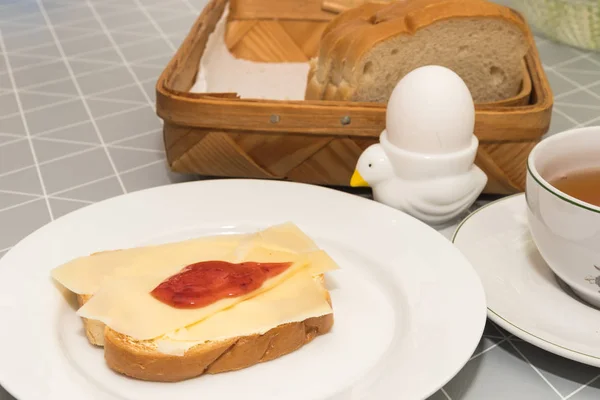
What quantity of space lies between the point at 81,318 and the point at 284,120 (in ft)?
1.40

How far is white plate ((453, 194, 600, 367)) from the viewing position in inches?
28.7

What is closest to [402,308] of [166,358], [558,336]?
[558,336]

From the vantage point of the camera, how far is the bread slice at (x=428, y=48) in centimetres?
111

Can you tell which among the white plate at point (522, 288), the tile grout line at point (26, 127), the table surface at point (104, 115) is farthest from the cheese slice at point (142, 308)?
the tile grout line at point (26, 127)

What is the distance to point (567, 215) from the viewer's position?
29.4 inches

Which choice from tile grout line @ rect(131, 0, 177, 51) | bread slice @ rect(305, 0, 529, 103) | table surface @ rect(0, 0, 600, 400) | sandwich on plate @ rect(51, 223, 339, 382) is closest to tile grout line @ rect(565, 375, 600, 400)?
table surface @ rect(0, 0, 600, 400)

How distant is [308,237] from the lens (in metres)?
Answer: 0.85

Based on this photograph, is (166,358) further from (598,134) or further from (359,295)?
(598,134)

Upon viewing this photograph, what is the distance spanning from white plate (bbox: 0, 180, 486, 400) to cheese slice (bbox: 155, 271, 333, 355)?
5cm

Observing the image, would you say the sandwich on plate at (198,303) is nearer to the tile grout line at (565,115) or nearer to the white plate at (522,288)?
the white plate at (522,288)

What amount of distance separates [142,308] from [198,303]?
0.20 ft

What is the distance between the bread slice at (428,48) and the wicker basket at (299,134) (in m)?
0.08

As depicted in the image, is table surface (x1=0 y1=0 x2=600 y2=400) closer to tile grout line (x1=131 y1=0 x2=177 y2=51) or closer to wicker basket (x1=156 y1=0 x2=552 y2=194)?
tile grout line (x1=131 y1=0 x2=177 y2=51)

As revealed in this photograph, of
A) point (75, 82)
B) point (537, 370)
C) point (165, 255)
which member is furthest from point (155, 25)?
point (537, 370)
